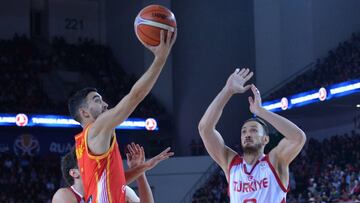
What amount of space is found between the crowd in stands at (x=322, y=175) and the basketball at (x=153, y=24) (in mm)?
12642

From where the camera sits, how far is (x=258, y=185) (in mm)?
4891

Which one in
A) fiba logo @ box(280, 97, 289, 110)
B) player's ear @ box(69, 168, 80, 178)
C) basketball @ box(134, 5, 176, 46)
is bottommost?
fiba logo @ box(280, 97, 289, 110)

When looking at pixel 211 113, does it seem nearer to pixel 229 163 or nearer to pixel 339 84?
pixel 229 163

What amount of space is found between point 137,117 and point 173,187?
11.9ft

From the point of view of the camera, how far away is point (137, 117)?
88.3 feet

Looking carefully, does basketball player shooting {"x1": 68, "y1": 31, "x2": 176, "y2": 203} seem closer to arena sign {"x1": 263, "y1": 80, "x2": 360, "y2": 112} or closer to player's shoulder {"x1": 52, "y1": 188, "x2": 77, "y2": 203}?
player's shoulder {"x1": 52, "y1": 188, "x2": 77, "y2": 203}

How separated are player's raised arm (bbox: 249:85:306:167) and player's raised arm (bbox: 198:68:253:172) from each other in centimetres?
21

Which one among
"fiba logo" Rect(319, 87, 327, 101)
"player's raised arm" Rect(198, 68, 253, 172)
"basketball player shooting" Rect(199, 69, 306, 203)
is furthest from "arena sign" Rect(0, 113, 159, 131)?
"basketball player shooting" Rect(199, 69, 306, 203)

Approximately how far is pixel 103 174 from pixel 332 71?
20227 mm

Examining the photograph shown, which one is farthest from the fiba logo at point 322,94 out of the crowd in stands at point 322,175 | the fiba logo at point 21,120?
the fiba logo at point 21,120

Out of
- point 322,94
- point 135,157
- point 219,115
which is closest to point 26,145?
point 322,94

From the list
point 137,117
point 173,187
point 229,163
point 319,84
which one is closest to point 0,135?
point 137,117

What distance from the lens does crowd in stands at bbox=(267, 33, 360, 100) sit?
22.1m

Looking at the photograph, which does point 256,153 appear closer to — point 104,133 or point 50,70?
point 104,133
